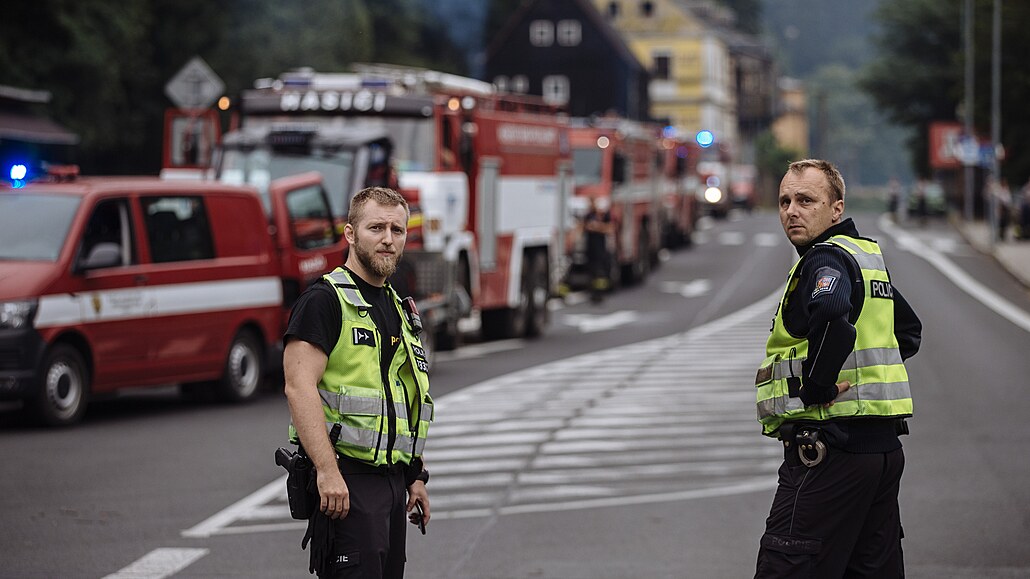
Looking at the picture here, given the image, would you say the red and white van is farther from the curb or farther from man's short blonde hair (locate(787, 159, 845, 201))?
the curb

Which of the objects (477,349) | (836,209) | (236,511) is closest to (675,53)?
(477,349)

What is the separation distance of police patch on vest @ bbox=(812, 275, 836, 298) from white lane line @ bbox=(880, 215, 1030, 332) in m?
19.5

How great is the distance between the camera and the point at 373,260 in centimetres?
555

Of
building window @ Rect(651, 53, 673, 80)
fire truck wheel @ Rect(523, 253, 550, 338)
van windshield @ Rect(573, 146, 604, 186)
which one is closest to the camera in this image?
fire truck wheel @ Rect(523, 253, 550, 338)

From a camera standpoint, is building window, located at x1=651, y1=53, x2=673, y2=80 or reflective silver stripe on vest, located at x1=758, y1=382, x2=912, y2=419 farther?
building window, located at x1=651, y1=53, x2=673, y2=80

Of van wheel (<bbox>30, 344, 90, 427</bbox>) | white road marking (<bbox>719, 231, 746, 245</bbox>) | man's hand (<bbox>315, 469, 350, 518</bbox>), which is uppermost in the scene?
man's hand (<bbox>315, 469, 350, 518</bbox>)

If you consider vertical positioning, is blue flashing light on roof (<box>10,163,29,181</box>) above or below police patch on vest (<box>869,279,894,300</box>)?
above

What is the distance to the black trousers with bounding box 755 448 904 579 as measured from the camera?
220 inches

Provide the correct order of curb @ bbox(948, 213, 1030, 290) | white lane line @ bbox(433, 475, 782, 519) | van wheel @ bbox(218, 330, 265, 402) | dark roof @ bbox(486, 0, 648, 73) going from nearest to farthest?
white lane line @ bbox(433, 475, 782, 519)
van wheel @ bbox(218, 330, 265, 402)
curb @ bbox(948, 213, 1030, 290)
dark roof @ bbox(486, 0, 648, 73)

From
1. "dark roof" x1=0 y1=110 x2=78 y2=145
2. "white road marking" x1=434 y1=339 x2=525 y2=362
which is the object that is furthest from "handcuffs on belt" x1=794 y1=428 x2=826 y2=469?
"dark roof" x1=0 y1=110 x2=78 y2=145

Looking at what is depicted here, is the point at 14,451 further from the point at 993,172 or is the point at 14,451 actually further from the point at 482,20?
the point at 482,20

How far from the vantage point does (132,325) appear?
14430 mm

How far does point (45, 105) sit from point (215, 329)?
2607 cm

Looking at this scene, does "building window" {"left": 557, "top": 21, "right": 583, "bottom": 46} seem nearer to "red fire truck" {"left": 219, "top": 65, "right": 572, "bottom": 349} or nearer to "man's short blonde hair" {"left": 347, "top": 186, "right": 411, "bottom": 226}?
"red fire truck" {"left": 219, "top": 65, "right": 572, "bottom": 349}
